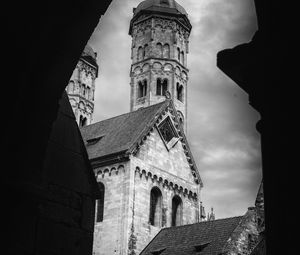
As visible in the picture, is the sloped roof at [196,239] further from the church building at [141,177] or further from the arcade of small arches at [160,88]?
the arcade of small arches at [160,88]

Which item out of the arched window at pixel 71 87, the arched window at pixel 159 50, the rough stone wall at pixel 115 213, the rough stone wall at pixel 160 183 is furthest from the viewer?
the arched window at pixel 71 87

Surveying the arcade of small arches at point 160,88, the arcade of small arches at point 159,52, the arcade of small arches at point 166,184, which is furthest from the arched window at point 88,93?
the arcade of small arches at point 166,184

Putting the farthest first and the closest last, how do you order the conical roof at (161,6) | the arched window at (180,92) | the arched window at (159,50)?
the conical roof at (161,6) < the arched window at (159,50) < the arched window at (180,92)

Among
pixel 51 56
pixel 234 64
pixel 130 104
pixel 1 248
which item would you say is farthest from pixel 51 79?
pixel 130 104

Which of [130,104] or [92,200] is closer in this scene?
[92,200]

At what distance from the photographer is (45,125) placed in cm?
739

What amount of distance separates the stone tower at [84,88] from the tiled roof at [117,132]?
1679 centimetres

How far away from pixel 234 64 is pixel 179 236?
22542 mm

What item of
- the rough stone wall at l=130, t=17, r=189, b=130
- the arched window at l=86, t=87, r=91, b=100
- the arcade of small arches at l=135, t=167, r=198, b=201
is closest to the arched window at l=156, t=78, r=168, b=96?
the rough stone wall at l=130, t=17, r=189, b=130

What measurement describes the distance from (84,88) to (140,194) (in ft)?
91.3

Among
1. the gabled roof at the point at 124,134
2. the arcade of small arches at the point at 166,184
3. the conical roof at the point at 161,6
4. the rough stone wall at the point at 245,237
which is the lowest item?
the rough stone wall at the point at 245,237

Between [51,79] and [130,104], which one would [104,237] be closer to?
[51,79]

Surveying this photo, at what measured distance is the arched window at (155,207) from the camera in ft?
97.3

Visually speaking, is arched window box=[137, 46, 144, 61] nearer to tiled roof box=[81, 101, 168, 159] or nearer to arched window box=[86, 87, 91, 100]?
A: arched window box=[86, 87, 91, 100]
